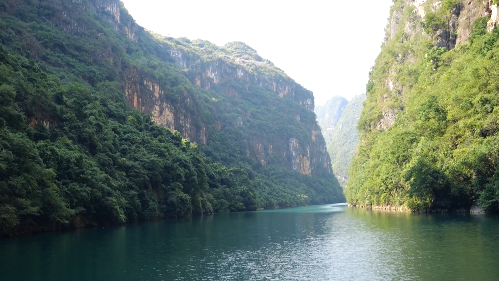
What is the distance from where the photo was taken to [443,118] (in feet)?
215

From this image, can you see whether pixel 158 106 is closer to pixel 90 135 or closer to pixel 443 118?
pixel 90 135

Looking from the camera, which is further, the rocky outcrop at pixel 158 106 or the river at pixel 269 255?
the rocky outcrop at pixel 158 106

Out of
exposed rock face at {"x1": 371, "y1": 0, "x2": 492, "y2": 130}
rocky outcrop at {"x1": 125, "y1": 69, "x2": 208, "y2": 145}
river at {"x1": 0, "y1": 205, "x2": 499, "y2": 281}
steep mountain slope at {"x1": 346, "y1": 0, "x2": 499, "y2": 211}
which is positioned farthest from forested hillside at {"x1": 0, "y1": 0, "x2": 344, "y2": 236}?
exposed rock face at {"x1": 371, "y1": 0, "x2": 492, "y2": 130}

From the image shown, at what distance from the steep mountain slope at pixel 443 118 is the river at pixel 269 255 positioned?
1211 cm

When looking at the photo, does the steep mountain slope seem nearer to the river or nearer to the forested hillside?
the river

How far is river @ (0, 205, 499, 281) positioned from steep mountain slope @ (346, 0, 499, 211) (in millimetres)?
12110

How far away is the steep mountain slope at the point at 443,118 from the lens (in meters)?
55.3

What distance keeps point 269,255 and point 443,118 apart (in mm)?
42391

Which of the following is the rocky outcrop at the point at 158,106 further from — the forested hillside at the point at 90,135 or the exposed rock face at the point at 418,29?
the exposed rock face at the point at 418,29

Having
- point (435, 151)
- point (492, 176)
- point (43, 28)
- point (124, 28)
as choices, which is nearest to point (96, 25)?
point (43, 28)

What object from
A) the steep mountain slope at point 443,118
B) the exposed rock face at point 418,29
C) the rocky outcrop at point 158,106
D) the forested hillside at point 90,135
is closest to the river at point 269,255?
the forested hillside at point 90,135

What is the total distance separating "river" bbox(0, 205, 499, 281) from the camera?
25.9 m

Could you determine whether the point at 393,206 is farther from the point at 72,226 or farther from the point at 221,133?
the point at 221,133

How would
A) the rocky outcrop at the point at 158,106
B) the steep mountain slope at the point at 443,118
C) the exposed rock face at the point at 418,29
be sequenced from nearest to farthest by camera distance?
1. the steep mountain slope at the point at 443,118
2. the exposed rock face at the point at 418,29
3. the rocky outcrop at the point at 158,106
